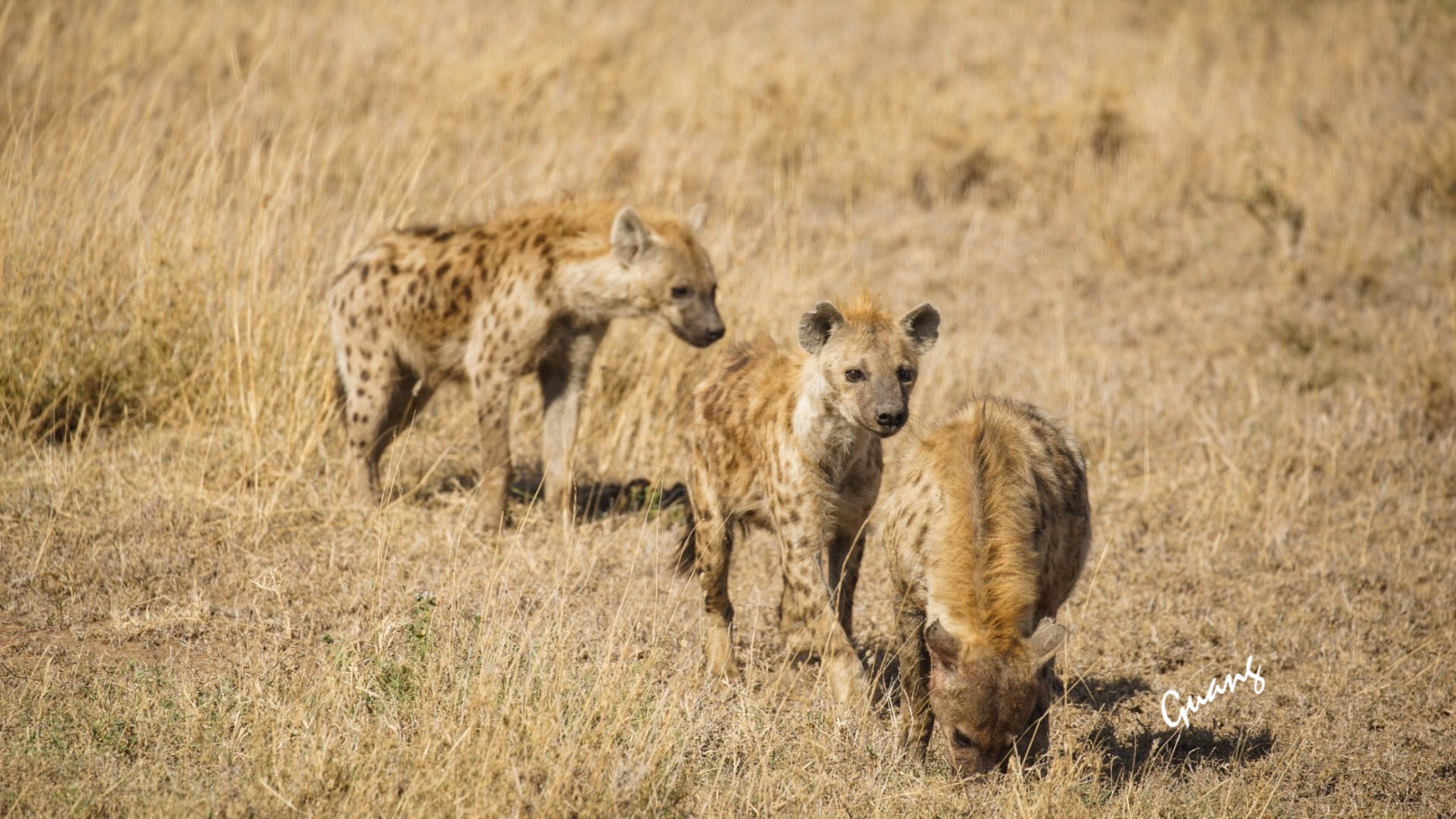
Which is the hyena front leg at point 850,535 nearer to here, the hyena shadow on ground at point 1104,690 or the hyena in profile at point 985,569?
the hyena in profile at point 985,569

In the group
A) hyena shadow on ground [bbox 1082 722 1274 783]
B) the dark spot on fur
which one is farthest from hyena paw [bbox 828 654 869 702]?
the dark spot on fur

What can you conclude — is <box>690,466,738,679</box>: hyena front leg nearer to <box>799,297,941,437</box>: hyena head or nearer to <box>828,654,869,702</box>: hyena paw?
<box>828,654,869,702</box>: hyena paw

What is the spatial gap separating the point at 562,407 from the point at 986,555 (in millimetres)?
3324

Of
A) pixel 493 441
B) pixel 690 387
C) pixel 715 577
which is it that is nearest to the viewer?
pixel 715 577

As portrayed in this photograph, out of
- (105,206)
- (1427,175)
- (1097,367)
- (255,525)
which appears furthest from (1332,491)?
(105,206)

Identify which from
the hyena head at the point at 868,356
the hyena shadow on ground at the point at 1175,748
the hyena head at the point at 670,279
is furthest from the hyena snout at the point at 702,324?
the hyena shadow on ground at the point at 1175,748

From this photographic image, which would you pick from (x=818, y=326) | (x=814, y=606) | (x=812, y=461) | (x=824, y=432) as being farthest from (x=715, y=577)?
(x=818, y=326)

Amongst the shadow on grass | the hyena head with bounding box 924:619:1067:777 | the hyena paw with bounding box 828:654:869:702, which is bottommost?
the shadow on grass

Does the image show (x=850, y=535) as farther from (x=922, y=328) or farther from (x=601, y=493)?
(x=601, y=493)

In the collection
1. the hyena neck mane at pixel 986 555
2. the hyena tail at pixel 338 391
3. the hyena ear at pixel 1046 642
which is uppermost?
the hyena neck mane at pixel 986 555

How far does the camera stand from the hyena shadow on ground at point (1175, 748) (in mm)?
5191

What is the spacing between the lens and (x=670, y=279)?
A: 23.4ft

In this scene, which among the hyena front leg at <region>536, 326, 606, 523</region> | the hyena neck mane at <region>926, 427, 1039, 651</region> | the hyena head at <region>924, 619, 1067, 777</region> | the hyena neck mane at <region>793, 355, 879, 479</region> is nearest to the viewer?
the hyena head at <region>924, 619, 1067, 777</region>

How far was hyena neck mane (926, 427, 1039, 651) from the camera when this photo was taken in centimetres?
430
